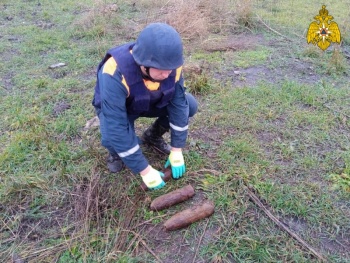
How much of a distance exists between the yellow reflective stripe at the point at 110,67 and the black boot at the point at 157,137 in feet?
A: 2.49

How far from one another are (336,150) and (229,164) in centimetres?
96

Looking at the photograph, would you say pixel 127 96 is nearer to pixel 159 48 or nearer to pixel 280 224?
pixel 159 48

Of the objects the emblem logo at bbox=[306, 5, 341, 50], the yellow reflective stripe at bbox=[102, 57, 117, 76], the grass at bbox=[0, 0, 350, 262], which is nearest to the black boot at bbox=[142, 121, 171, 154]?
the grass at bbox=[0, 0, 350, 262]

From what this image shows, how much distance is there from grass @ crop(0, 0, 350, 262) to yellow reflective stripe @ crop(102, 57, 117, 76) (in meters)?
0.81

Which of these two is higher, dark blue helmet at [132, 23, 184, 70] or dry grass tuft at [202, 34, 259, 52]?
dark blue helmet at [132, 23, 184, 70]

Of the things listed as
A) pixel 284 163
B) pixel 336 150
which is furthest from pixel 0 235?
pixel 336 150

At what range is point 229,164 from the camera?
2.44 m

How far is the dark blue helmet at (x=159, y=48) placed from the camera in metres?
1.64

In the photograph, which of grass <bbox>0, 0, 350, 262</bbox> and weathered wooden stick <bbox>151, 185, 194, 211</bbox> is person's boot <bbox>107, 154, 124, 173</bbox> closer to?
grass <bbox>0, 0, 350, 262</bbox>

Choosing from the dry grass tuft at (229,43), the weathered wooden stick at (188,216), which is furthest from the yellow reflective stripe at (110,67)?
the dry grass tuft at (229,43)

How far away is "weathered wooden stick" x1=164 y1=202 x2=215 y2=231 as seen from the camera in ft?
6.36

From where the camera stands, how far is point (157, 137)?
8.39ft

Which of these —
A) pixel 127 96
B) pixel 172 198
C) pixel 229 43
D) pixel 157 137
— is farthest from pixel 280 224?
pixel 229 43

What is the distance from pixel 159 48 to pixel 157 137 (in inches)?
40.7
